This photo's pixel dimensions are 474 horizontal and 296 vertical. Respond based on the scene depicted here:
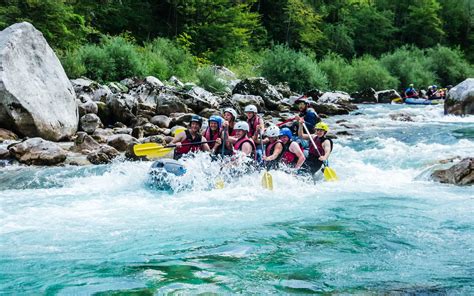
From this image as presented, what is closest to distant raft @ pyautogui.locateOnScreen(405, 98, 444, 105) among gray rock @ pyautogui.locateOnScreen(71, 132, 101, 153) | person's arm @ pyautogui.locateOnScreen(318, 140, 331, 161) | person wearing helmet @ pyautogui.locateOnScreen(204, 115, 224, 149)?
person's arm @ pyautogui.locateOnScreen(318, 140, 331, 161)

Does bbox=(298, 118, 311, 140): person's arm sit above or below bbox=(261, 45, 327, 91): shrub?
below

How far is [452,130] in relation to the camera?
1350 cm

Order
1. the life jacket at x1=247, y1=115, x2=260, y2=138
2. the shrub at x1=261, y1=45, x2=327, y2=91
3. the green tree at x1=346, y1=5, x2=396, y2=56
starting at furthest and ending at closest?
the green tree at x1=346, y1=5, x2=396, y2=56 → the shrub at x1=261, y1=45, x2=327, y2=91 → the life jacket at x1=247, y1=115, x2=260, y2=138

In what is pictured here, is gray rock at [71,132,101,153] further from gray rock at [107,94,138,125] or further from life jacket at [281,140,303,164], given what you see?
life jacket at [281,140,303,164]

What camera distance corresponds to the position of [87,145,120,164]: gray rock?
938cm

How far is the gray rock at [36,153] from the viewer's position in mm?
8964

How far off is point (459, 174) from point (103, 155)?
6417 millimetres

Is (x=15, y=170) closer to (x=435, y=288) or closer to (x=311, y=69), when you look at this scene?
(x=435, y=288)

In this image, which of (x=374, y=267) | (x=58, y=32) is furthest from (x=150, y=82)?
(x=374, y=267)

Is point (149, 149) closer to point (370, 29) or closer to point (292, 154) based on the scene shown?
point (292, 154)

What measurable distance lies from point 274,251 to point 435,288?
4.70 ft

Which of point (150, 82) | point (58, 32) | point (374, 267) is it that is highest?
point (58, 32)

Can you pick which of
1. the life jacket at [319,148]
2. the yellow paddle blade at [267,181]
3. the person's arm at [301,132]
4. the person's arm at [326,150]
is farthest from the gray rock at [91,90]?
the yellow paddle blade at [267,181]

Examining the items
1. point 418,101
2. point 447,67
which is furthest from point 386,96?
point 447,67
